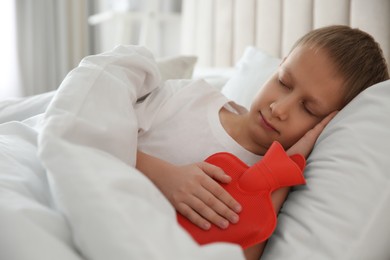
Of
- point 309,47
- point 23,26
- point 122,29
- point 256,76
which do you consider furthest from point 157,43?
point 309,47

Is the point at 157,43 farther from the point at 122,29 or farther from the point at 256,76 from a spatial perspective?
the point at 256,76

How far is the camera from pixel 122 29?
3152mm

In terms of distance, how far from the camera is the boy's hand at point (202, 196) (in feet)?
2.33

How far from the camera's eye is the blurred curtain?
318 centimetres

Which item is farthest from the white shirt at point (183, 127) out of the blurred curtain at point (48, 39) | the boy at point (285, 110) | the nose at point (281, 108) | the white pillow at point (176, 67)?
the blurred curtain at point (48, 39)

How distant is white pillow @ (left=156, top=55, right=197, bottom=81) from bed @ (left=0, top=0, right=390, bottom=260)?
0.55m

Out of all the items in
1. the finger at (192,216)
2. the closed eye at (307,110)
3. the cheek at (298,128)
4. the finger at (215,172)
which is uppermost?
the closed eye at (307,110)

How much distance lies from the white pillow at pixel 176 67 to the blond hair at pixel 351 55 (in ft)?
2.23

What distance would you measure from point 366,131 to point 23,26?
2923mm

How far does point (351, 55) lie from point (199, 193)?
44 centimetres

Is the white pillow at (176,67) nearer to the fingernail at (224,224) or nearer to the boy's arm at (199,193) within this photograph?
the boy's arm at (199,193)

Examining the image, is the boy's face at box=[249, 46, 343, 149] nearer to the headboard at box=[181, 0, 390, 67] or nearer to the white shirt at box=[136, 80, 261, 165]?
the white shirt at box=[136, 80, 261, 165]

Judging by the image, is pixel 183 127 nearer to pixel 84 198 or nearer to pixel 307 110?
pixel 307 110

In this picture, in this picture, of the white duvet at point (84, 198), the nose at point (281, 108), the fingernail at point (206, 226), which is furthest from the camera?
the nose at point (281, 108)
